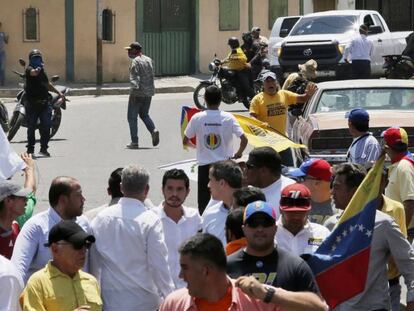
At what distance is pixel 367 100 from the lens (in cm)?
1709

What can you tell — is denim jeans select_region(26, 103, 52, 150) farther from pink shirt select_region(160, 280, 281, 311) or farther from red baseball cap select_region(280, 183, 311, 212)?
pink shirt select_region(160, 280, 281, 311)

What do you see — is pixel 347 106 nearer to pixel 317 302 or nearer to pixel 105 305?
pixel 105 305

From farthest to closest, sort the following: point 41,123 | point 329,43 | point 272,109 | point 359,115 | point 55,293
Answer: point 329,43, point 41,123, point 272,109, point 359,115, point 55,293

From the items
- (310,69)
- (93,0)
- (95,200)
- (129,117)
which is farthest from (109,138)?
(93,0)

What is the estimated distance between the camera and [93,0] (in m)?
39.2

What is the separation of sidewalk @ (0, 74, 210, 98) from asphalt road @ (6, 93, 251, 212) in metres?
2.75

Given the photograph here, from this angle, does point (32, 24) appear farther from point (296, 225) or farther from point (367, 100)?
point (296, 225)

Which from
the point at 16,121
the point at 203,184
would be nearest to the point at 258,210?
the point at 203,184

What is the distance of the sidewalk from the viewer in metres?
35.8

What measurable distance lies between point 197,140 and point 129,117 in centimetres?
988

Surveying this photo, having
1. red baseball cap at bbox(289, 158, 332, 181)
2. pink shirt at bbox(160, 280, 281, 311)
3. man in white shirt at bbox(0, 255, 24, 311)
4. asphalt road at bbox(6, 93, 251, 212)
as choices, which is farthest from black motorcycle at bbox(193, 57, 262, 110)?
pink shirt at bbox(160, 280, 281, 311)

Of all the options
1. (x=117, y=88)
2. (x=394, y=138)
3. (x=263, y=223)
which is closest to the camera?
(x=263, y=223)

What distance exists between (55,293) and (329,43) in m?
24.2

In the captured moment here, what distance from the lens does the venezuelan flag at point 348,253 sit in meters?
7.47
